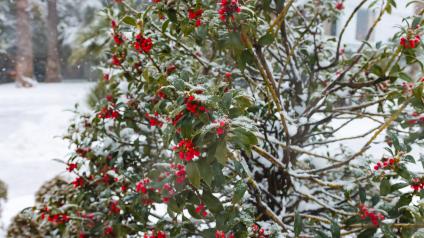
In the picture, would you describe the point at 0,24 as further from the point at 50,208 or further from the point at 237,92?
the point at 237,92

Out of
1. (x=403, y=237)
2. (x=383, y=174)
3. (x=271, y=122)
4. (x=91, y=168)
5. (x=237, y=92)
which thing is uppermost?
(x=271, y=122)

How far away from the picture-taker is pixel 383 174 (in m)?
1.24

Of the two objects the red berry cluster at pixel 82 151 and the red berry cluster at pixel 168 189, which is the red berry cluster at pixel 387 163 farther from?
the red berry cluster at pixel 82 151

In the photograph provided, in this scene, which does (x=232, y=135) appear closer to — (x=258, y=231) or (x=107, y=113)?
(x=258, y=231)

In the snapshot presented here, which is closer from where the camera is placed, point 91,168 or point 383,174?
point 383,174

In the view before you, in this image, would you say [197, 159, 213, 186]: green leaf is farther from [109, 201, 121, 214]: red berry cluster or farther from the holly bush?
[109, 201, 121, 214]: red berry cluster

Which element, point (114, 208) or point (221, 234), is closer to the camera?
point (221, 234)

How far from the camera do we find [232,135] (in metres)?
0.85

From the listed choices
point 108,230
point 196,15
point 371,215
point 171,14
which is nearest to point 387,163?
point 371,215

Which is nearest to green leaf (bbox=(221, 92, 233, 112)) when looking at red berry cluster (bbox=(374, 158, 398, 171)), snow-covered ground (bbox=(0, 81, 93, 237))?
red berry cluster (bbox=(374, 158, 398, 171))

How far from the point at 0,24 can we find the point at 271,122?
36.3ft

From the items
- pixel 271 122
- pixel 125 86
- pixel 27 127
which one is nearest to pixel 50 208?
pixel 125 86

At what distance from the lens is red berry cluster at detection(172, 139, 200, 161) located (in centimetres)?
87

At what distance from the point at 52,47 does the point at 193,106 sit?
11.3m
